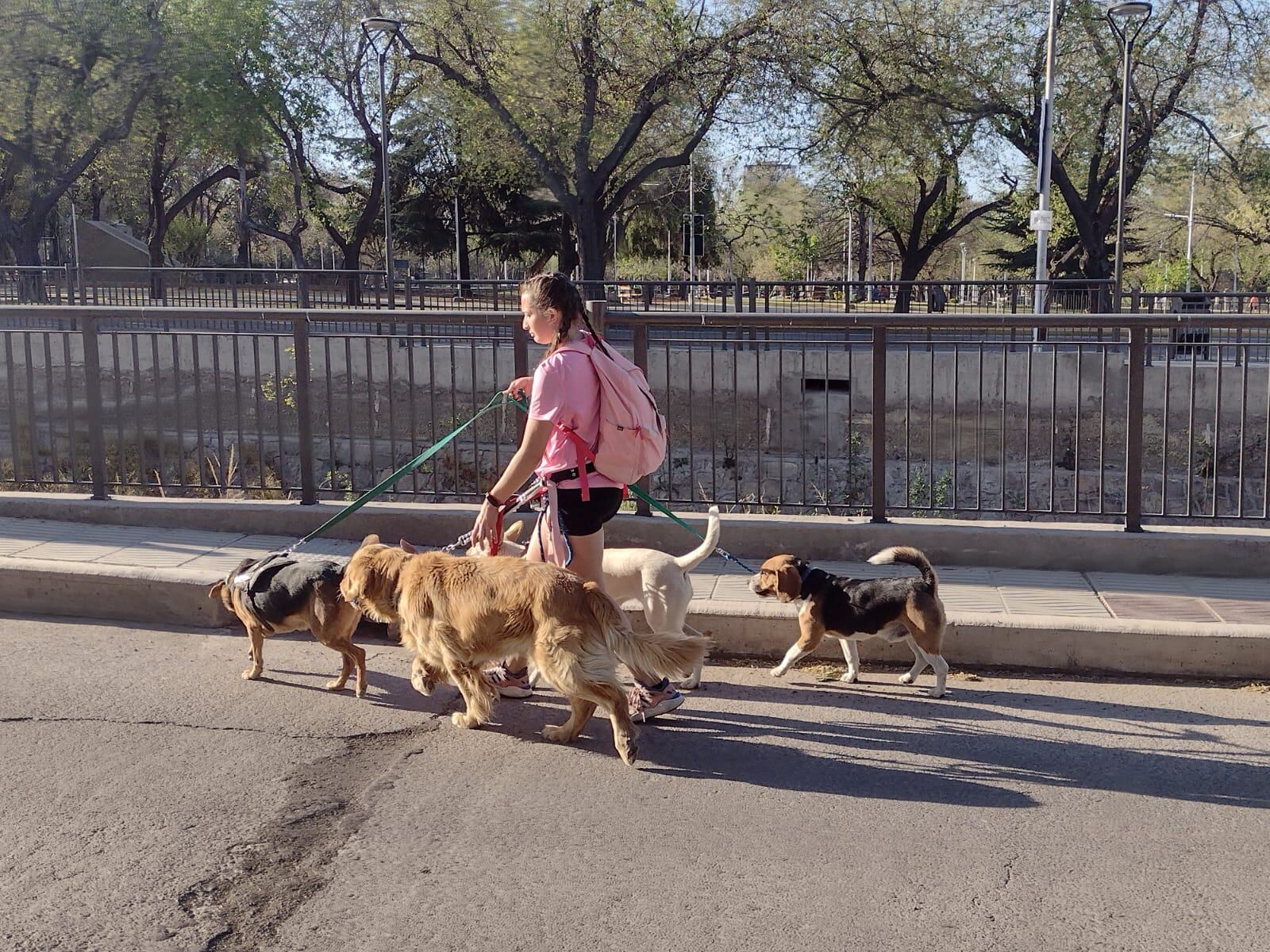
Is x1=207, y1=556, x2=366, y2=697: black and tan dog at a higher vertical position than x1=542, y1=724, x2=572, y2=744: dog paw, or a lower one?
higher

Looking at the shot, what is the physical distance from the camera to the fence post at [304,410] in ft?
26.8

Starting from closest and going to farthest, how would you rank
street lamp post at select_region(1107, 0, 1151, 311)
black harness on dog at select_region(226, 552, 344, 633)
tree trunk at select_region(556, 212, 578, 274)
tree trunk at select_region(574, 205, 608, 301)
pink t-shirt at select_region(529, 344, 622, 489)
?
1. pink t-shirt at select_region(529, 344, 622, 489)
2. black harness on dog at select_region(226, 552, 344, 633)
3. street lamp post at select_region(1107, 0, 1151, 311)
4. tree trunk at select_region(574, 205, 608, 301)
5. tree trunk at select_region(556, 212, 578, 274)

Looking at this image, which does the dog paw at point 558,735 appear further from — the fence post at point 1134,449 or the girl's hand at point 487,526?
the fence post at point 1134,449

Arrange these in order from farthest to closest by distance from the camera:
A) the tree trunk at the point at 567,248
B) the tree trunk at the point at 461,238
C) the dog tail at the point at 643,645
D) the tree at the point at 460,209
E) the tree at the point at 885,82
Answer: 1. the tree at the point at 460,209
2. the tree trunk at the point at 461,238
3. the tree trunk at the point at 567,248
4. the tree at the point at 885,82
5. the dog tail at the point at 643,645

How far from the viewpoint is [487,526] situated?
206 inches

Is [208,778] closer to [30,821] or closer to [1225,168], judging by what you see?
[30,821]

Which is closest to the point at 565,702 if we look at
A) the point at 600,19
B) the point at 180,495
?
the point at 180,495

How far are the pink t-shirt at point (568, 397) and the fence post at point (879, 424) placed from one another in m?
2.82

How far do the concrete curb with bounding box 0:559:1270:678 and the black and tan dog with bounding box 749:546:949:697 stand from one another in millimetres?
537

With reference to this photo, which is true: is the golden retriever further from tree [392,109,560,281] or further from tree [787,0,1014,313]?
tree [392,109,560,281]

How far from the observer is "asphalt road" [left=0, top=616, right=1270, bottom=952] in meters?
3.57

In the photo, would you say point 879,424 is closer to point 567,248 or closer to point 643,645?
point 643,645

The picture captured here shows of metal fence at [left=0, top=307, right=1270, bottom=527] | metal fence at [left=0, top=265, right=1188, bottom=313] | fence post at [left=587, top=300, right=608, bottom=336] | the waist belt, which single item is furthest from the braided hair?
metal fence at [left=0, top=265, right=1188, bottom=313]

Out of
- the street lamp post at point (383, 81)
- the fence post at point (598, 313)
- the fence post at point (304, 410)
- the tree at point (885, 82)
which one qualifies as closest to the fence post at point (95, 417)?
the fence post at point (304, 410)
